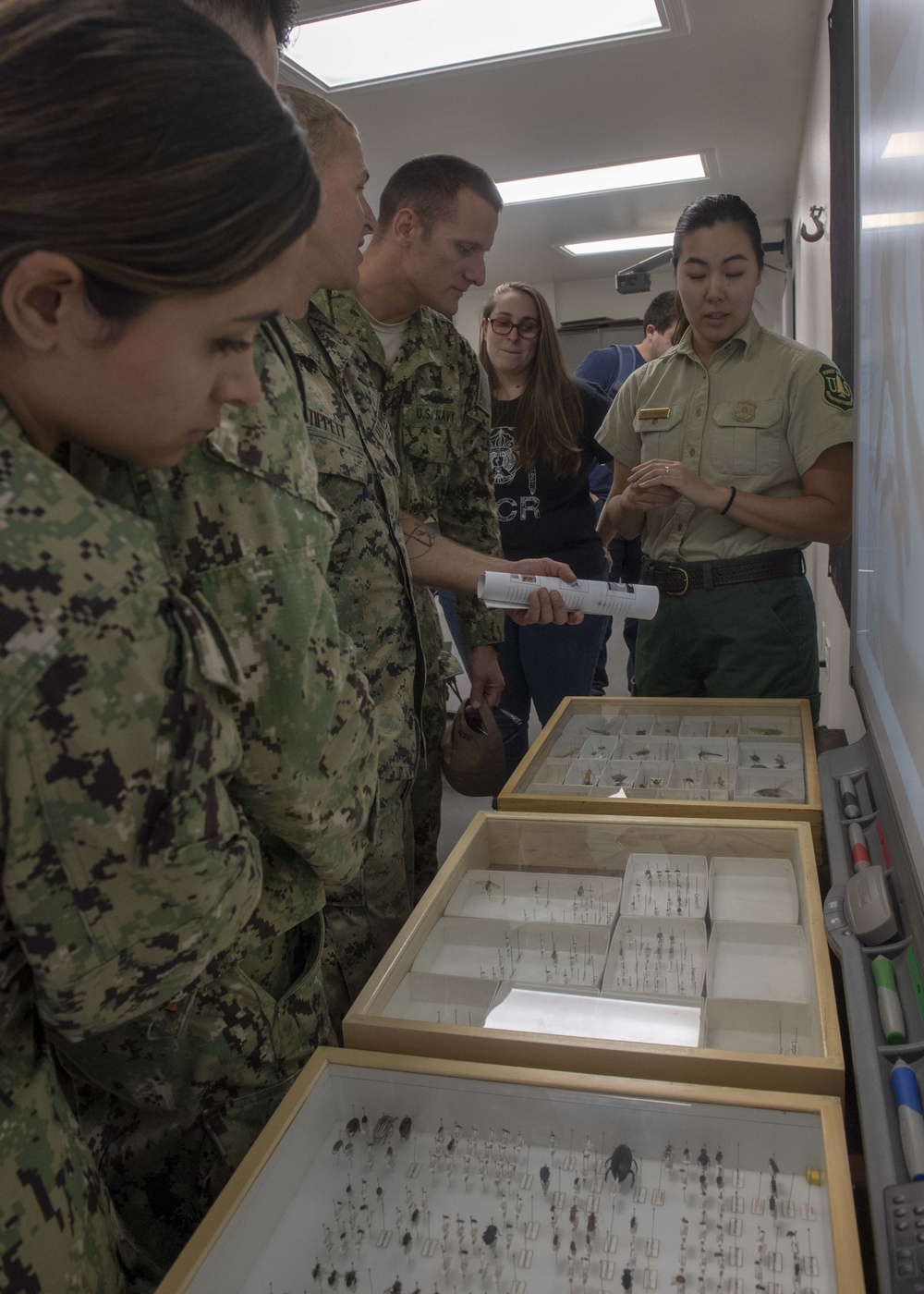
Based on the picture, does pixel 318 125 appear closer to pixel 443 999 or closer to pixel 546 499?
pixel 443 999

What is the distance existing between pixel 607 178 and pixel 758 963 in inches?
217

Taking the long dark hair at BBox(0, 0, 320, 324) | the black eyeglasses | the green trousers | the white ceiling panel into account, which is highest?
the white ceiling panel

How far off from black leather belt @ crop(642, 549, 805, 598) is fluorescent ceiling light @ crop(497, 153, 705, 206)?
4.18 metres

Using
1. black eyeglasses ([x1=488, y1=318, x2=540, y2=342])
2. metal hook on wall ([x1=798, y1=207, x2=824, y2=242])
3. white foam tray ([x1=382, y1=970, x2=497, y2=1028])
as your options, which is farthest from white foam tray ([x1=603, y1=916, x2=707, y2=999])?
metal hook on wall ([x1=798, y1=207, x2=824, y2=242])

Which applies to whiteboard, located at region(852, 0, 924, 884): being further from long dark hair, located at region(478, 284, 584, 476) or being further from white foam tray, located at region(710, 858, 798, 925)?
long dark hair, located at region(478, 284, 584, 476)

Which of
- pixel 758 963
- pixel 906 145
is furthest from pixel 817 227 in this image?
pixel 758 963

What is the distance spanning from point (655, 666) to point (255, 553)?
4.71 feet

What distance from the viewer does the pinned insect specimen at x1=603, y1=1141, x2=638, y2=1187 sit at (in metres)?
0.81

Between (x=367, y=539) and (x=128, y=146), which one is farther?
(x=367, y=539)

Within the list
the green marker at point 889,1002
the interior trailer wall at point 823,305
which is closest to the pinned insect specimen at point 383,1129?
the green marker at point 889,1002

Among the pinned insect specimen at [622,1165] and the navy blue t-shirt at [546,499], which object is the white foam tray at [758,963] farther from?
the navy blue t-shirt at [546,499]

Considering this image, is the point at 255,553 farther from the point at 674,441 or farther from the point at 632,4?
the point at 632,4

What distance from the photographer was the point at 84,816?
571mm

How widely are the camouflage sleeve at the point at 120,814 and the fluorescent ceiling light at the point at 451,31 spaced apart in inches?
130
